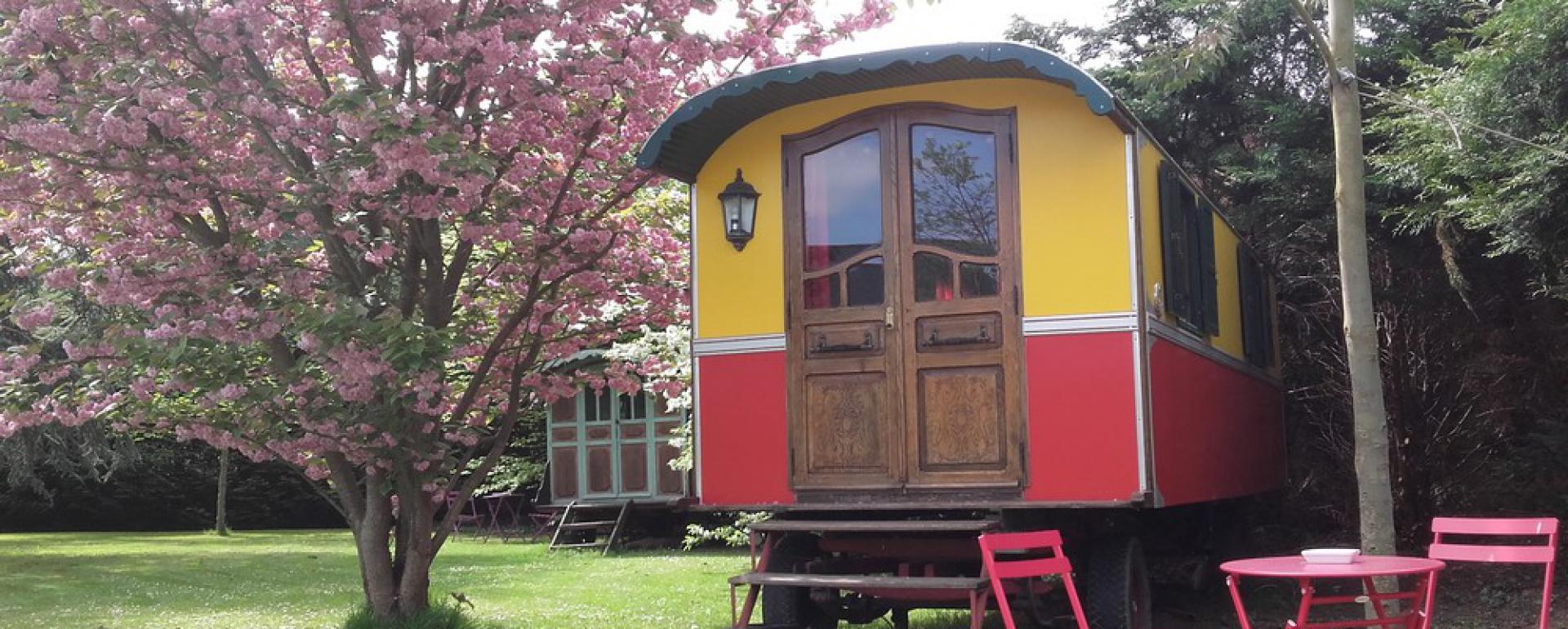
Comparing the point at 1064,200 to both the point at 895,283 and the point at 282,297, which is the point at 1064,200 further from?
the point at 282,297

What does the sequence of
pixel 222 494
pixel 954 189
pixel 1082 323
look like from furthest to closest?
pixel 222 494 < pixel 954 189 < pixel 1082 323

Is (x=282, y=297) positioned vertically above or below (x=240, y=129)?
below

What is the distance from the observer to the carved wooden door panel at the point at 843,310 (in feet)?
21.5

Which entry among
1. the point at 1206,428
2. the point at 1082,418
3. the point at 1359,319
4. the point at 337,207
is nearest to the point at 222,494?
the point at 337,207

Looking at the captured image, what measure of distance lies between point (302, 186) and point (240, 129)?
0.52 metres

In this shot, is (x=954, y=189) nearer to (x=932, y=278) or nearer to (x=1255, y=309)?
(x=932, y=278)

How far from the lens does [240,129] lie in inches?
288

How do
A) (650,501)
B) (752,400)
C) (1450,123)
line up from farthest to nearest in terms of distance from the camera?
(650,501)
(752,400)
(1450,123)

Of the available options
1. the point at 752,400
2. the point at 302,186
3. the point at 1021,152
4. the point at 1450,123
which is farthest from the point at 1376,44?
the point at 302,186

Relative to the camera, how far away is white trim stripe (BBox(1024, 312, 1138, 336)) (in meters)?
6.14

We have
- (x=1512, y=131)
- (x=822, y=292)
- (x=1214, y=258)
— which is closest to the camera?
(x=822, y=292)

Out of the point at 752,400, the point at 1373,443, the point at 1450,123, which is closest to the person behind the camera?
the point at 1373,443

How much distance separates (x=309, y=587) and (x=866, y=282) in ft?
27.1

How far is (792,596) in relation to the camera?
272 inches
